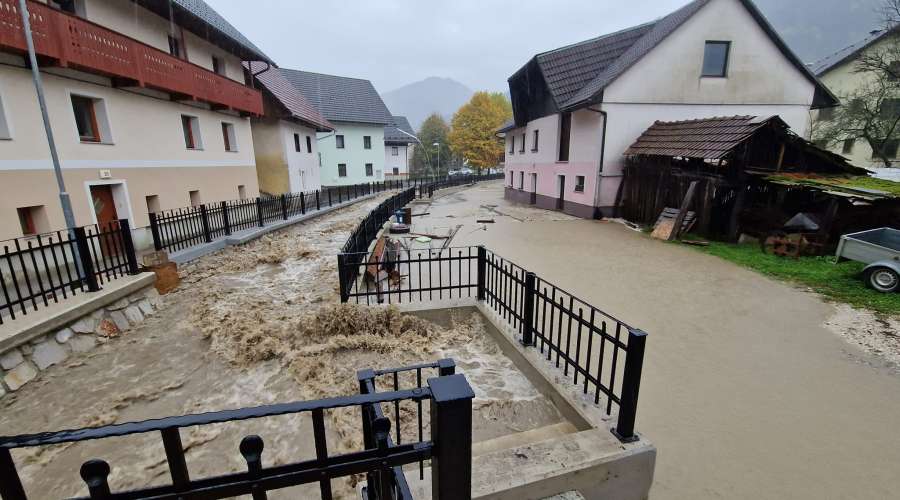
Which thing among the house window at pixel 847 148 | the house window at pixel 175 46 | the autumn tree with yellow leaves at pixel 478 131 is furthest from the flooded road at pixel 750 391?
the autumn tree with yellow leaves at pixel 478 131

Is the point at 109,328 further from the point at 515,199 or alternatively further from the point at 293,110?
the point at 515,199

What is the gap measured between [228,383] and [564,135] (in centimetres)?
1847

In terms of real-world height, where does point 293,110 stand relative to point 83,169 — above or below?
above

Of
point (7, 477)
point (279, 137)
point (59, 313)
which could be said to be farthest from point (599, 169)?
point (7, 477)

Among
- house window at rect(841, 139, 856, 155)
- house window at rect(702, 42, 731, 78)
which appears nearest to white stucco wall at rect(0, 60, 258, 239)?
house window at rect(702, 42, 731, 78)

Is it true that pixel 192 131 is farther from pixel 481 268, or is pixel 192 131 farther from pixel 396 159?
pixel 396 159

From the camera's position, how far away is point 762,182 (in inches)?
427

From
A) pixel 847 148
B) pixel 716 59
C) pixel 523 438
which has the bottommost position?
pixel 523 438

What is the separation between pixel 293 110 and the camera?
2034cm

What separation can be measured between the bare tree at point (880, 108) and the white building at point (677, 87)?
6921 millimetres

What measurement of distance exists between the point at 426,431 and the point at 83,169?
1118cm

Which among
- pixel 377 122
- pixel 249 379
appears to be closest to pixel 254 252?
pixel 249 379

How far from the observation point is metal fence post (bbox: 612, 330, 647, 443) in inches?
109

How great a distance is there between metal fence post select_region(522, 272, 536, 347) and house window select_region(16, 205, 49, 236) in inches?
430
